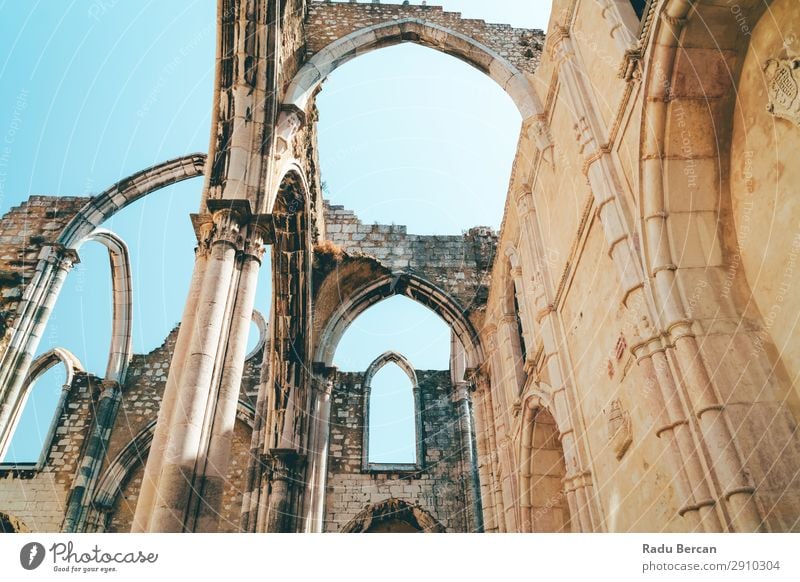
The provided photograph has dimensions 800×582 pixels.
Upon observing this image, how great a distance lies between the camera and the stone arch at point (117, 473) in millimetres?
13672

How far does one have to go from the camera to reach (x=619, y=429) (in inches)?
196

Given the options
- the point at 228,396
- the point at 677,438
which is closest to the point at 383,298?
the point at 228,396

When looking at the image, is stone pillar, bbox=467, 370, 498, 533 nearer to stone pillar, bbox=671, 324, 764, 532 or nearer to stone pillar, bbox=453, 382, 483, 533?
stone pillar, bbox=453, 382, 483, 533

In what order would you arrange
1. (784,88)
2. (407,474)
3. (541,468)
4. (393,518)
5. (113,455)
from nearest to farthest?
(784,88) → (541,468) → (393,518) → (407,474) → (113,455)

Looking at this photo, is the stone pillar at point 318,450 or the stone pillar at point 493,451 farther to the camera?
the stone pillar at point 318,450

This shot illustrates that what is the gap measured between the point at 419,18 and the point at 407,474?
10661 mm

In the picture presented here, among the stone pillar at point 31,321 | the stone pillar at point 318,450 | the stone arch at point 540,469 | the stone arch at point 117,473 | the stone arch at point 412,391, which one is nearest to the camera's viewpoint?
the stone arch at point 540,469

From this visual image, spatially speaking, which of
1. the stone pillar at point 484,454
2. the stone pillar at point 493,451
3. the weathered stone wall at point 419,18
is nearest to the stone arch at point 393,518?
the stone pillar at point 484,454

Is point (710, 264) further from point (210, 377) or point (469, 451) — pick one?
point (469, 451)

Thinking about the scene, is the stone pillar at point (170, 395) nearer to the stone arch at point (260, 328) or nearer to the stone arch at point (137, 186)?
the stone arch at point (137, 186)

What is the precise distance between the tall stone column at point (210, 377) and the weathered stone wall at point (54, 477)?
1121 centimetres

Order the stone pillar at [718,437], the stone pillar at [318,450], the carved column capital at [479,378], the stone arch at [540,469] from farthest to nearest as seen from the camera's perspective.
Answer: the carved column capital at [479,378] → the stone pillar at [318,450] → the stone arch at [540,469] → the stone pillar at [718,437]
